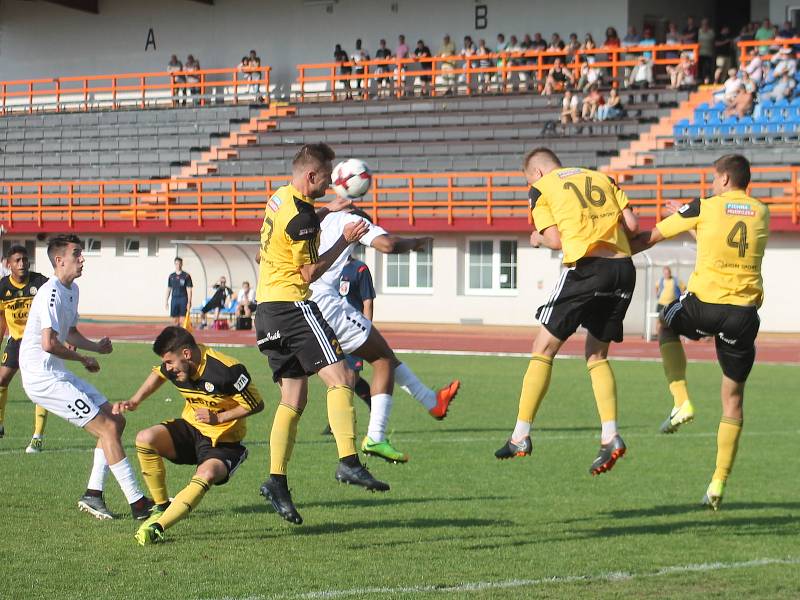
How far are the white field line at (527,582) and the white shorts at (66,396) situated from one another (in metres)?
2.65

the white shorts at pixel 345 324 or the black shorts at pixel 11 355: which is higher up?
the white shorts at pixel 345 324

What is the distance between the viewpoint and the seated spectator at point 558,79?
38156 mm

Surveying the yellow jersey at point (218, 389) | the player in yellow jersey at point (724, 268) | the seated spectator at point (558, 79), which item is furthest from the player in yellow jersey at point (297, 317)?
the seated spectator at point (558, 79)

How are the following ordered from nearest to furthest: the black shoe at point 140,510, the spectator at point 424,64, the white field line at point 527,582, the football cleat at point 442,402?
the white field line at point 527,582, the black shoe at point 140,510, the football cleat at point 442,402, the spectator at point 424,64

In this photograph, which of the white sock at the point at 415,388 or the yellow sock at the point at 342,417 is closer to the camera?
the yellow sock at the point at 342,417

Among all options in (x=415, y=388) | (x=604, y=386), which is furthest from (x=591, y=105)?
(x=604, y=386)

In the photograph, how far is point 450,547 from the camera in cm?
880

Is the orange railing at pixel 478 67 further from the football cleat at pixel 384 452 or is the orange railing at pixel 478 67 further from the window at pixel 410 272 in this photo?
the football cleat at pixel 384 452

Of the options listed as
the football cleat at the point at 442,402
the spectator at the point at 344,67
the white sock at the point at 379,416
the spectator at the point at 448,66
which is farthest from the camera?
the spectator at the point at 344,67

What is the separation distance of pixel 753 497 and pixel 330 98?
111ft

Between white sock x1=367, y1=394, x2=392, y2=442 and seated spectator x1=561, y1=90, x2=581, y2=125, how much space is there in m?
28.1

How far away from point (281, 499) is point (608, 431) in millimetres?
2251

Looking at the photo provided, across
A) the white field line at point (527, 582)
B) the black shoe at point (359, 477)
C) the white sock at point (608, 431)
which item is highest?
the white sock at point (608, 431)

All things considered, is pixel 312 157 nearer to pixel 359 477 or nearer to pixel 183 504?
pixel 359 477
